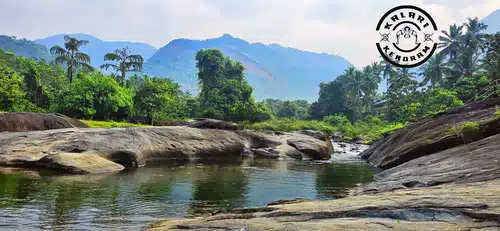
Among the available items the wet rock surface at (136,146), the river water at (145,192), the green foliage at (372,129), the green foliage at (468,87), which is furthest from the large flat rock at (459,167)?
the green foliage at (468,87)

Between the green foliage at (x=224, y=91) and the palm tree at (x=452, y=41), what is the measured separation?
3424 centimetres

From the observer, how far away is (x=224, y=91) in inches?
2186

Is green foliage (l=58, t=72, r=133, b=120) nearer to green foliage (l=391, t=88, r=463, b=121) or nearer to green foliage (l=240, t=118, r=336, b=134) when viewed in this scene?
green foliage (l=240, t=118, r=336, b=134)

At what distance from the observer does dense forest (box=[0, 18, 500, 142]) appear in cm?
3688

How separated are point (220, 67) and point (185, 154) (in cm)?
3913

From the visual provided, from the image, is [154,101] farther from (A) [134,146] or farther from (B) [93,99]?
(A) [134,146]

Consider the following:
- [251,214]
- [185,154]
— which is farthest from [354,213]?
[185,154]

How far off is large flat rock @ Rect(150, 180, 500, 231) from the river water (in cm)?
371

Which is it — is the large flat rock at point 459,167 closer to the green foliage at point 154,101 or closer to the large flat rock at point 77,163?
the large flat rock at point 77,163

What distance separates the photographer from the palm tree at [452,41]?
6419 cm

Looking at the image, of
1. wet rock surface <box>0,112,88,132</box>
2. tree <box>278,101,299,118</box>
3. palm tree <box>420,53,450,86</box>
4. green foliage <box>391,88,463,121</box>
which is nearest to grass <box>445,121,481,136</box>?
green foliage <box>391,88,463,121</box>

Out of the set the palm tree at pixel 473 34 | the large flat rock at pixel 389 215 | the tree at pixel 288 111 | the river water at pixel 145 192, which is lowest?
the river water at pixel 145 192

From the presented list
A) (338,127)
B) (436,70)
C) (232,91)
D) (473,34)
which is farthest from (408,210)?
(473,34)

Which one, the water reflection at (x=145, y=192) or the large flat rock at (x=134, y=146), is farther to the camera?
the large flat rock at (x=134, y=146)
